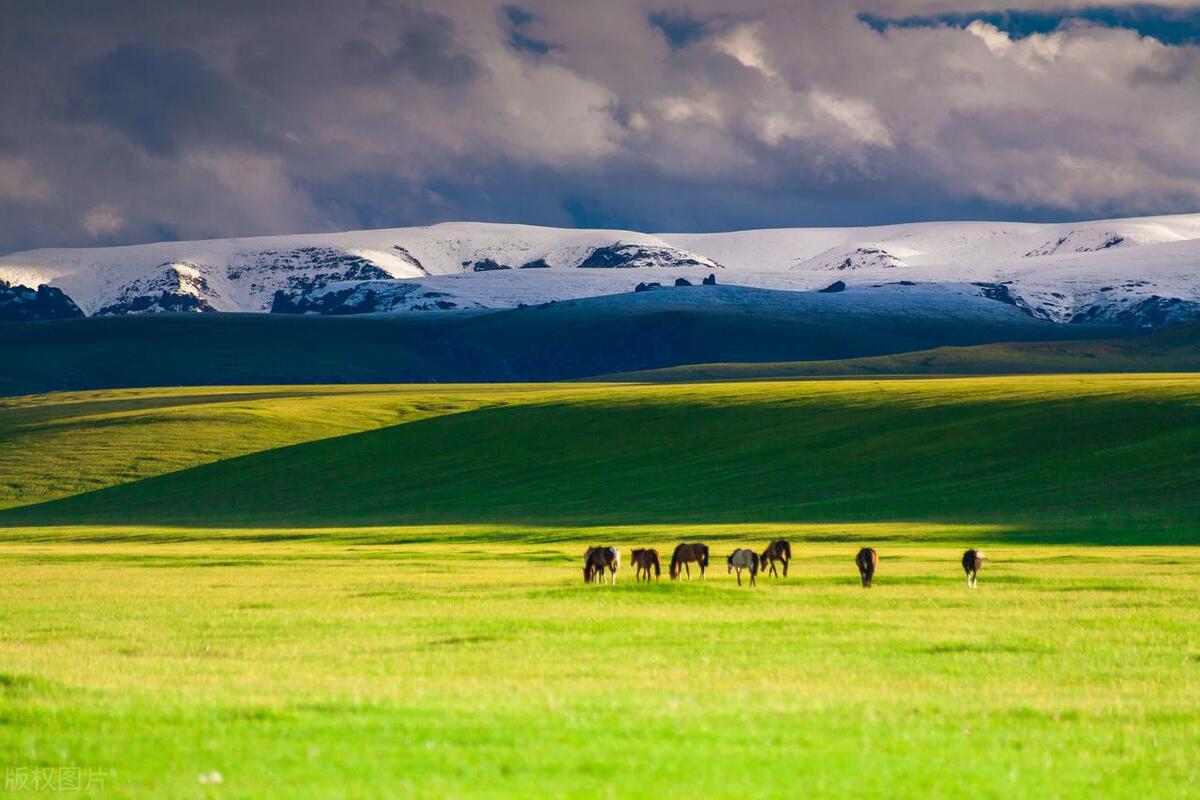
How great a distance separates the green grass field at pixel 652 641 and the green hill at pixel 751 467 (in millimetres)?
583

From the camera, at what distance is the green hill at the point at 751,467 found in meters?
83.4

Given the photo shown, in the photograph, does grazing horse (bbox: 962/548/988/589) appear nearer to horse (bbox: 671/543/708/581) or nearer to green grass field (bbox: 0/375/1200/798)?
green grass field (bbox: 0/375/1200/798)

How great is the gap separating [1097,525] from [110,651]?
54.3 metres

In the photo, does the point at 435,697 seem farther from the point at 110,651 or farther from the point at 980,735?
the point at 110,651

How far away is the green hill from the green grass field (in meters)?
0.58

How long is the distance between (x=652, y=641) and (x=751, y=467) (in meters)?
78.2

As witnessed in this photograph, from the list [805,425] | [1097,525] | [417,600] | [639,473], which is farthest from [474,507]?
[417,600]

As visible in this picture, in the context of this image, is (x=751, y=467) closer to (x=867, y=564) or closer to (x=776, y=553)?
(x=776, y=553)

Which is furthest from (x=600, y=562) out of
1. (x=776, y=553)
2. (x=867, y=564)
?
(x=867, y=564)

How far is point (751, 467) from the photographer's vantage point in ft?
342

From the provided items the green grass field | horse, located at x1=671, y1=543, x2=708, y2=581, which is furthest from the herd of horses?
the green grass field

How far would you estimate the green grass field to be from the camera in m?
14.4

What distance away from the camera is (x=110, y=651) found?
84.7ft

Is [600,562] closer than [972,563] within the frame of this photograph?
No
